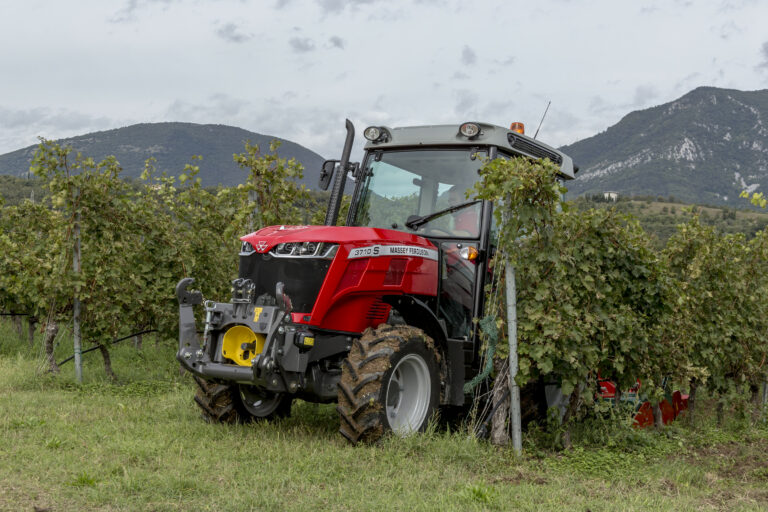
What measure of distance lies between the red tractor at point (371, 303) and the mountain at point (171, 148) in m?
127

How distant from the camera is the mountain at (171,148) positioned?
141625 mm

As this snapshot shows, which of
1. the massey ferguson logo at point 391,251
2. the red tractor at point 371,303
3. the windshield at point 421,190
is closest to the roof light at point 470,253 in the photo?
the red tractor at point 371,303

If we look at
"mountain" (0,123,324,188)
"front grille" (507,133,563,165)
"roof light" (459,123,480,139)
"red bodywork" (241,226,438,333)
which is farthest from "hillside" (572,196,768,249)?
"mountain" (0,123,324,188)

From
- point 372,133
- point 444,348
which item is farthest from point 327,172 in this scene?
point 444,348

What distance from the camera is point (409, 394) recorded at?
19.1 ft

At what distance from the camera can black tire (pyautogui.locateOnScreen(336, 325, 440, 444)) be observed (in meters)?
5.23

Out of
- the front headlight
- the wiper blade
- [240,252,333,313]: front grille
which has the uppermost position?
the wiper blade

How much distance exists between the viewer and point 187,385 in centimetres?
846

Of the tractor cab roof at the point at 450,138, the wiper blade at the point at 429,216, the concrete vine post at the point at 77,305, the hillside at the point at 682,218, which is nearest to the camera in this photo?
the wiper blade at the point at 429,216

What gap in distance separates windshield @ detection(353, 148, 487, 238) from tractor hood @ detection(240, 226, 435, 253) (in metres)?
0.58

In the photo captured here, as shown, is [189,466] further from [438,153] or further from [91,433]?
[438,153]

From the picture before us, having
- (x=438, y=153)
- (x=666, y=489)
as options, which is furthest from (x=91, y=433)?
(x=666, y=489)

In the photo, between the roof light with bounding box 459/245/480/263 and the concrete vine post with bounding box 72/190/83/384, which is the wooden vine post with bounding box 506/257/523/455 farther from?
the concrete vine post with bounding box 72/190/83/384

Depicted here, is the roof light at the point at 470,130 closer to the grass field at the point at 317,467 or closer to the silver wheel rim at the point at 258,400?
the grass field at the point at 317,467
